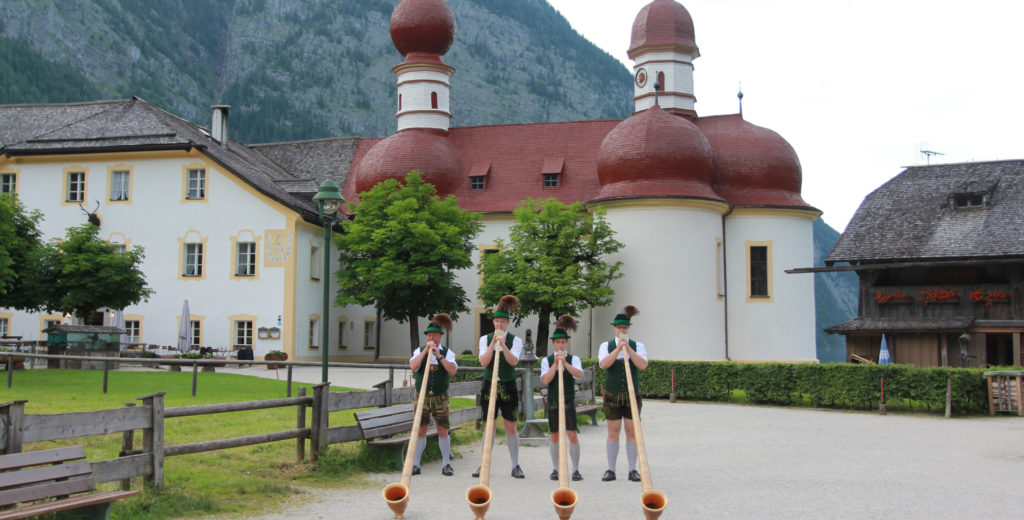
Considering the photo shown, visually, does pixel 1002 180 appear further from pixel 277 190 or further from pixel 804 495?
pixel 804 495

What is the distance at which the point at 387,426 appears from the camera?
12195mm

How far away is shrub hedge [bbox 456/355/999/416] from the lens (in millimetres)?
22219

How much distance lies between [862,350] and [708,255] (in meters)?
7.00

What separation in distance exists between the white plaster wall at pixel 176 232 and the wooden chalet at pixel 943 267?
21155mm

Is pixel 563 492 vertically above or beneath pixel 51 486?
beneath

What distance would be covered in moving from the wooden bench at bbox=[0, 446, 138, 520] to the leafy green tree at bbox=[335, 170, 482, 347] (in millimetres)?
25846

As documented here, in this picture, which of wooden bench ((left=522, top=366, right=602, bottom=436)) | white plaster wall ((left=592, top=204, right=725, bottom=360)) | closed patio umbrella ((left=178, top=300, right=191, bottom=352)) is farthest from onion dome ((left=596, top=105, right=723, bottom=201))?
wooden bench ((left=522, top=366, right=602, bottom=436))

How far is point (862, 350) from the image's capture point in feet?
121

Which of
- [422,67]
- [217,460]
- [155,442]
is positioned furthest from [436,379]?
[422,67]

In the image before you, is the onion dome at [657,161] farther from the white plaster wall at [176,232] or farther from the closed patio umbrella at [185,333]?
Answer: the closed patio umbrella at [185,333]

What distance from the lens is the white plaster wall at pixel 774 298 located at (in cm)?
3781

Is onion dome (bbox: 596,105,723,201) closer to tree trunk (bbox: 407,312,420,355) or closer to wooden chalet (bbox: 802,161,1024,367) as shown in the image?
wooden chalet (bbox: 802,161,1024,367)

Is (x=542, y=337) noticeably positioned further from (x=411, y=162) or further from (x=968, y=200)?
(x=968, y=200)

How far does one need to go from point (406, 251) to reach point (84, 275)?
35.8 feet
